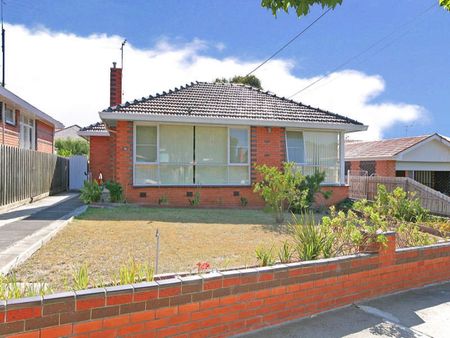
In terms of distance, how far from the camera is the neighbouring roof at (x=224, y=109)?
12172mm

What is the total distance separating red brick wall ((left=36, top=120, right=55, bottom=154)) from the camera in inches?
785

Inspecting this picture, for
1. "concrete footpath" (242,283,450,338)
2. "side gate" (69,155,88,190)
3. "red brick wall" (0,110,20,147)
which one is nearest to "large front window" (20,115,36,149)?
"red brick wall" (0,110,20,147)

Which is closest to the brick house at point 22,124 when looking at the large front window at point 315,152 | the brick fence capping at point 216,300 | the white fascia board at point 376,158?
the large front window at point 315,152

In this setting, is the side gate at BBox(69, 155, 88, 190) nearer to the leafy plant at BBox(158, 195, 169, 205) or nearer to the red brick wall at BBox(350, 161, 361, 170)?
the leafy plant at BBox(158, 195, 169, 205)

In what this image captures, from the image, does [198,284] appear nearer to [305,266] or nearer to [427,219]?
[305,266]

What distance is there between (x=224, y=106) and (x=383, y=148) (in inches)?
546

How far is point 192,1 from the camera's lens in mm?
10688

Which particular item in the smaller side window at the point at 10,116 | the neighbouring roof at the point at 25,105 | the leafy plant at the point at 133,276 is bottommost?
the leafy plant at the point at 133,276

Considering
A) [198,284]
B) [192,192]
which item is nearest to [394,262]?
[198,284]

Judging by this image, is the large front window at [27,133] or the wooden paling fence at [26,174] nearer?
the wooden paling fence at [26,174]

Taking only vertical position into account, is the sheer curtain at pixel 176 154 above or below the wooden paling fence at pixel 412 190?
above

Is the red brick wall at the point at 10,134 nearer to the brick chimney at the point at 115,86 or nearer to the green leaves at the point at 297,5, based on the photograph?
the brick chimney at the point at 115,86

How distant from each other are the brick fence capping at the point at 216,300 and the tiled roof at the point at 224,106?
9.08 m

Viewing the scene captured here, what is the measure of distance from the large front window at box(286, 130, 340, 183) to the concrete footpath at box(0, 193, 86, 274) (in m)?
8.08
